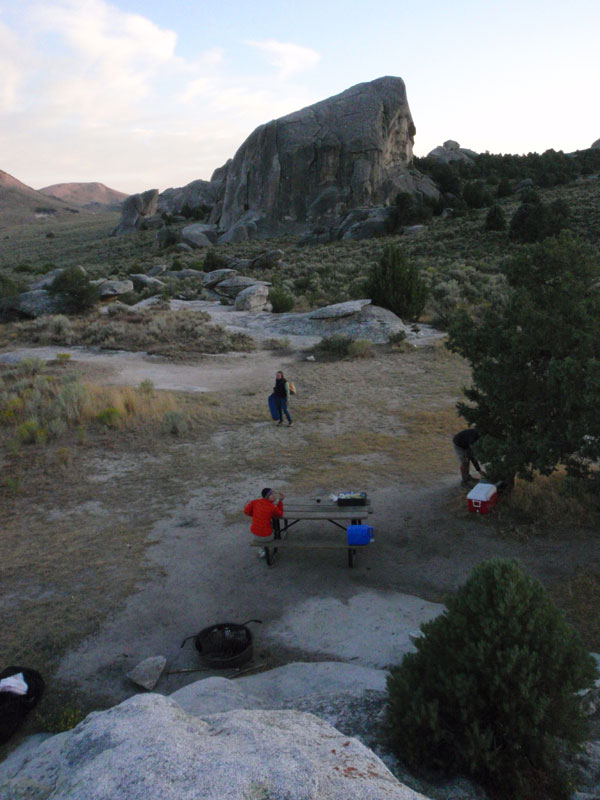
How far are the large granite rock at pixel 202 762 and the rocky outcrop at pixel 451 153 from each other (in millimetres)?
73996

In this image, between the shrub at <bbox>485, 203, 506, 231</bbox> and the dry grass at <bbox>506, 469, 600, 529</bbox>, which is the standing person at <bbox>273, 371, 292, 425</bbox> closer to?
the dry grass at <bbox>506, 469, 600, 529</bbox>

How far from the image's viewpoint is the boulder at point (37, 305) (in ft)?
87.2

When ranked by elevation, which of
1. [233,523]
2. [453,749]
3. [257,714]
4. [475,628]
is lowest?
[233,523]

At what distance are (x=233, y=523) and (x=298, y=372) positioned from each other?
31.3 feet

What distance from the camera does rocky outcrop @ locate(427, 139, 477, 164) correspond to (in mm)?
72438

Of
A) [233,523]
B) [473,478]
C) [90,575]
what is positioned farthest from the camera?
[473,478]

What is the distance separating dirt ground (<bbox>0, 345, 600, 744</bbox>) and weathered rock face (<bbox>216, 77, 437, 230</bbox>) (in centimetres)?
5069

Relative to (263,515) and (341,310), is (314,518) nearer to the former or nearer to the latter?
(263,515)

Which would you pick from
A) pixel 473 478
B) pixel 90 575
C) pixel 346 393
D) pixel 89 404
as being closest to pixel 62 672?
pixel 90 575

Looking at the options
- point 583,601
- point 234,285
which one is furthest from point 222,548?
point 234,285

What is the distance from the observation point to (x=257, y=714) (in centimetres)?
345

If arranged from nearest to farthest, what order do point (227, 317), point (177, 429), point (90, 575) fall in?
point (90, 575) → point (177, 429) → point (227, 317)

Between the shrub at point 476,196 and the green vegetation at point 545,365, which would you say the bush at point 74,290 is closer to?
the green vegetation at point 545,365

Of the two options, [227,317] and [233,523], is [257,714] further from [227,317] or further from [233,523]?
[227,317]
